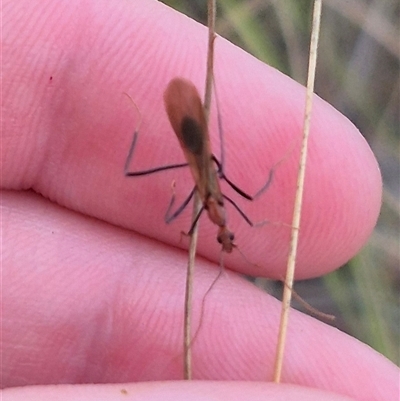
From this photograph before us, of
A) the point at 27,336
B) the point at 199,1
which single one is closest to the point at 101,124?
the point at 27,336

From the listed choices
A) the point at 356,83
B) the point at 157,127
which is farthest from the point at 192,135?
the point at 356,83

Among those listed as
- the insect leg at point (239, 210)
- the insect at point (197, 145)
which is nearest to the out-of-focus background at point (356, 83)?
the insect leg at point (239, 210)

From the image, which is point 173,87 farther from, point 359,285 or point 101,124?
point 359,285

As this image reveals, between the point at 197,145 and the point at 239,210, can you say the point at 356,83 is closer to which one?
the point at 239,210

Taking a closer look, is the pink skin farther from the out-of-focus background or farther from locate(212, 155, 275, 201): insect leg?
the out-of-focus background

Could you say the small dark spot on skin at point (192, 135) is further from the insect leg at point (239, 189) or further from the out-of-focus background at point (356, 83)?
the out-of-focus background at point (356, 83)

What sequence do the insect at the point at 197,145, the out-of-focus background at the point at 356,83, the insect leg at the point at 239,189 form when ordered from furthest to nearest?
the out-of-focus background at the point at 356,83 → the insect leg at the point at 239,189 → the insect at the point at 197,145
